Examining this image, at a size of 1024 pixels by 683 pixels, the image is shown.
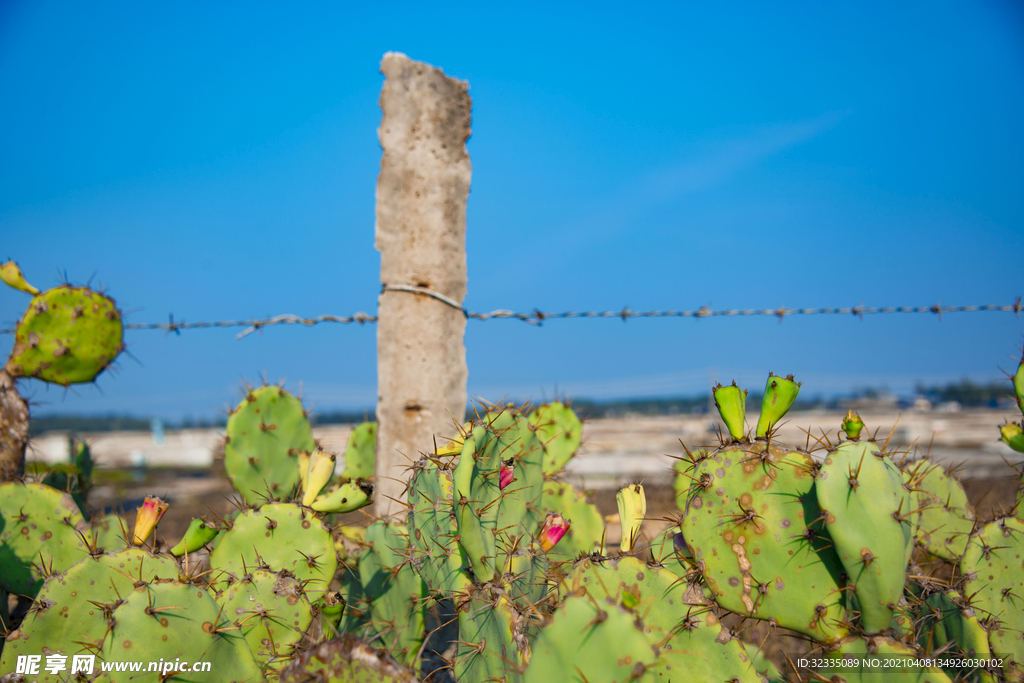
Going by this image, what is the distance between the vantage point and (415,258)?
8.69 ft

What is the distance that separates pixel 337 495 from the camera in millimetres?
1987

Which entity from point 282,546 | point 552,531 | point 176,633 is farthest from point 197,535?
point 552,531

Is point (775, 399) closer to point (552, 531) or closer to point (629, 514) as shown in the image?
point (629, 514)

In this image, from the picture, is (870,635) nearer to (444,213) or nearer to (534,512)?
(534,512)

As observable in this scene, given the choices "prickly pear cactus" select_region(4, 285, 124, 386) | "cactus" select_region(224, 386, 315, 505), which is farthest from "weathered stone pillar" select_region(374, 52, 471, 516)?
"prickly pear cactus" select_region(4, 285, 124, 386)

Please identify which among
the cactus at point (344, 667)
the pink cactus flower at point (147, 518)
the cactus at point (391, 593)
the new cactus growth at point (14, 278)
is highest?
the new cactus growth at point (14, 278)

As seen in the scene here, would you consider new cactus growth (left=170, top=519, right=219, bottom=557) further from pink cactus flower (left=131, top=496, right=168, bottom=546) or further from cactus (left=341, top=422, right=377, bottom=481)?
cactus (left=341, top=422, right=377, bottom=481)

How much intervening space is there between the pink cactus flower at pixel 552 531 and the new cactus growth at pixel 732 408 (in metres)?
0.50

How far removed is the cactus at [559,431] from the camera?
2.55 m

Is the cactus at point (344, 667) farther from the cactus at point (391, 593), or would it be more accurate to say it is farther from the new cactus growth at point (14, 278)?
the new cactus growth at point (14, 278)

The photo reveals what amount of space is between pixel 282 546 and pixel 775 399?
4.99 feet

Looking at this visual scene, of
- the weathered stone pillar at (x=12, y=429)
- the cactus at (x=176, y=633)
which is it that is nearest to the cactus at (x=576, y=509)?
the cactus at (x=176, y=633)

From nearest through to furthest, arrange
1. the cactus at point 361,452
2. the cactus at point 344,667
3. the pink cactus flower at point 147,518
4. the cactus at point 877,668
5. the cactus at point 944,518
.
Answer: the cactus at point 344,667, the cactus at point 877,668, the pink cactus flower at point 147,518, the cactus at point 944,518, the cactus at point 361,452

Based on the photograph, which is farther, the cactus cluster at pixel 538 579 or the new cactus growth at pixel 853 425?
the new cactus growth at pixel 853 425
